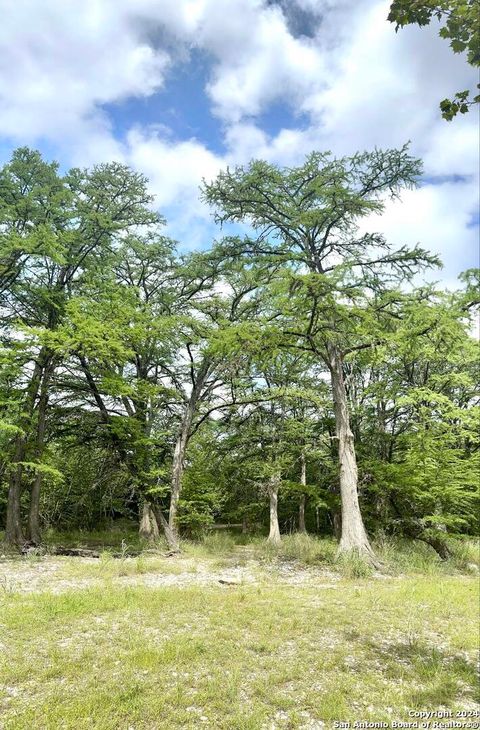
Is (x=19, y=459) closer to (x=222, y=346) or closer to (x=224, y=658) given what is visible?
(x=222, y=346)

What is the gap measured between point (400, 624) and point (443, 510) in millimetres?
9271

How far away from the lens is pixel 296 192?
13.3 meters

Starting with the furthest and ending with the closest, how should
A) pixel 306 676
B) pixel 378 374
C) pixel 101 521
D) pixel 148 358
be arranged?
pixel 101 521 → pixel 378 374 → pixel 148 358 → pixel 306 676

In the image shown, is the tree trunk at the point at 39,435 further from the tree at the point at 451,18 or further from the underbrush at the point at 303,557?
the tree at the point at 451,18

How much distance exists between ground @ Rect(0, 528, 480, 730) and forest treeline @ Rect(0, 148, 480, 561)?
4.34 m

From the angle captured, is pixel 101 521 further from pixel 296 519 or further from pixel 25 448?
pixel 25 448

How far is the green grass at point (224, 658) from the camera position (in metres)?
3.86

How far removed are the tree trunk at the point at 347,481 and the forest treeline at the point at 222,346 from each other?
0.19ft

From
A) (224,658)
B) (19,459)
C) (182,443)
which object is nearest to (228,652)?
(224,658)

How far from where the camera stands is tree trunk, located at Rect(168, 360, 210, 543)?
53.9 feet

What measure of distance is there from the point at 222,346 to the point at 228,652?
818 centimetres

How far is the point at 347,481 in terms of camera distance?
12555 mm

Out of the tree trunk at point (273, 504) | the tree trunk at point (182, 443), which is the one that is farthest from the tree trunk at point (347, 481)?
the tree trunk at point (182, 443)

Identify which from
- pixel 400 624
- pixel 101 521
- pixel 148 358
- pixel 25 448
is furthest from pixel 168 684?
pixel 101 521
